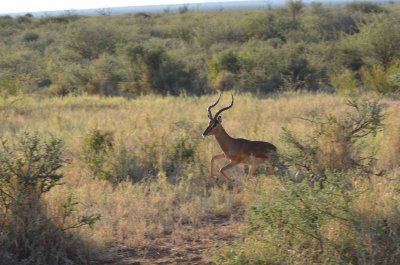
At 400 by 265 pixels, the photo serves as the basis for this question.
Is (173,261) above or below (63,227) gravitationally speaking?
below

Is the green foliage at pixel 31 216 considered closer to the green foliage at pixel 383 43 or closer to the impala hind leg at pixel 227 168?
the impala hind leg at pixel 227 168

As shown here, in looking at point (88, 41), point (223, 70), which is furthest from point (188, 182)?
point (88, 41)

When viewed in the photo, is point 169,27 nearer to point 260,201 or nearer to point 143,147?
point 143,147

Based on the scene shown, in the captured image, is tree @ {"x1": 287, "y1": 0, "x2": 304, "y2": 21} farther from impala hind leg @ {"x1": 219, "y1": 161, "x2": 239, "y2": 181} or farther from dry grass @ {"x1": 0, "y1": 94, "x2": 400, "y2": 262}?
impala hind leg @ {"x1": 219, "y1": 161, "x2": 239, "y2": 181}

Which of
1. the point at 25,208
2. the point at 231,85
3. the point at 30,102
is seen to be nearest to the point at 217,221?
the point at 25,208

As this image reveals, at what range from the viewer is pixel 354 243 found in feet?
15.9

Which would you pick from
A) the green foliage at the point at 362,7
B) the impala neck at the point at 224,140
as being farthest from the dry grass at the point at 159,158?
the green foliage at the point at 362,7

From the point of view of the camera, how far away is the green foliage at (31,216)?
5406mm

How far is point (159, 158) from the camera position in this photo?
932 cm

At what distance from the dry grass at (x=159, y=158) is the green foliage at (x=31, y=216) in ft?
0.58

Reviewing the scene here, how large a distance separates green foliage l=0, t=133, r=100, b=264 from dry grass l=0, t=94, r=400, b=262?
0.18 meters

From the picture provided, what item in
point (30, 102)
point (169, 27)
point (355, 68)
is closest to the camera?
point (30, 102)

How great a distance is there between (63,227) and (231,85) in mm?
15744

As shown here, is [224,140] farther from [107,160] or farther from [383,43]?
[383,43]
